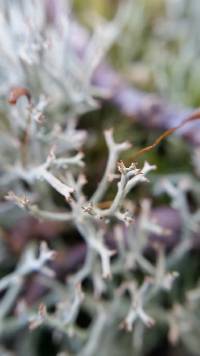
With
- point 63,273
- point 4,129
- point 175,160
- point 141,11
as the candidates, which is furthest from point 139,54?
point 63,273

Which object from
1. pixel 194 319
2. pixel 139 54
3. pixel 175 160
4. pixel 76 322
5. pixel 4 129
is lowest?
pixel 194 319

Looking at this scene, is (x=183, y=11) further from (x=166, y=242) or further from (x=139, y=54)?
(x=166, y=242)

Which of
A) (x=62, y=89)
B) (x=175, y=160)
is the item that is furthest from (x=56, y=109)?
(x=175, y=160)

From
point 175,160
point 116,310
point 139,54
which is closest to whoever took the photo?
point 116,310

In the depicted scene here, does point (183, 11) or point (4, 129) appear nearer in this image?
point (4, 129)

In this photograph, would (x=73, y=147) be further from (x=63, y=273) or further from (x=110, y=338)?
(x=110, y=338)

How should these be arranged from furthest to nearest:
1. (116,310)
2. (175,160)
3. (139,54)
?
1. (139,54)
2. (175,160)
3. (116,310)

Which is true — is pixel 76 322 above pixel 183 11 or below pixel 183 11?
below
